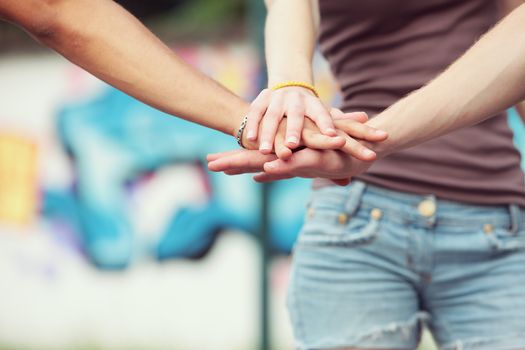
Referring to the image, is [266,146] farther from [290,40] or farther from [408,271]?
[408,271]

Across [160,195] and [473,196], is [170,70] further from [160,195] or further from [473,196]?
[160,195]

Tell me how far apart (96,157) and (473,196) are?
4.57m

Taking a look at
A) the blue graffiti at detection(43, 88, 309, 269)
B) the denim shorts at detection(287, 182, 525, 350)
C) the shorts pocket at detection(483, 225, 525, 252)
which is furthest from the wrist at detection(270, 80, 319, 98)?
the blue graffiti at detection(43, 88, 309, 269)

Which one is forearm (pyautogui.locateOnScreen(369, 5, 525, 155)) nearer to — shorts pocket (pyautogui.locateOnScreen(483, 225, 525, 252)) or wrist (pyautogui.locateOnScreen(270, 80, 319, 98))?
wrist (pyautogui.locateOnScreen(270, 80, 319, 98))

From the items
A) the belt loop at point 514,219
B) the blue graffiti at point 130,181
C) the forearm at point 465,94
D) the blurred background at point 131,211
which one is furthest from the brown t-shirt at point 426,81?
the blue graffiti at point 130,181

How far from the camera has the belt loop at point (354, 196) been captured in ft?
6.51

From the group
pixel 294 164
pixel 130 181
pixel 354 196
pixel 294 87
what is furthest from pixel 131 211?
pixel 294 164

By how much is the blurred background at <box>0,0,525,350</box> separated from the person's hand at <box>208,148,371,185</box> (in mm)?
3465

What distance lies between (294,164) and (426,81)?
417 mm

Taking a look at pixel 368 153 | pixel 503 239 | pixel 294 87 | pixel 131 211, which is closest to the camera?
pixel 368 153

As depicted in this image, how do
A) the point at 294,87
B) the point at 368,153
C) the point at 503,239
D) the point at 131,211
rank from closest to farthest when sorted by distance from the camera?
the point at 368,153 → the point at 294,87 → the point at 503,239 → the point at 131,211

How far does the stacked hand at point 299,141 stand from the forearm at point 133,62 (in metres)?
0.10

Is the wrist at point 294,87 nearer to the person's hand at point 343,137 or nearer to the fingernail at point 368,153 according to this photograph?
the person's hand at point 343,137

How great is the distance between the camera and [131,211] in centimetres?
607
